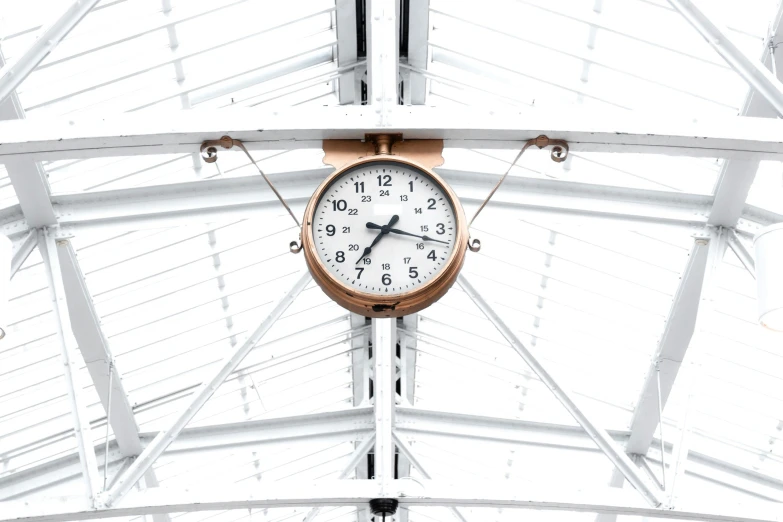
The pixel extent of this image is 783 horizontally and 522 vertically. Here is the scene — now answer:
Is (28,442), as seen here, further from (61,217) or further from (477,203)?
(477,203)

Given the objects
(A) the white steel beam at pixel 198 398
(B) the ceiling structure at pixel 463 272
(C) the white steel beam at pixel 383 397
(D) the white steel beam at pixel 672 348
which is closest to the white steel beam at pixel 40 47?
(B) the ceiling structure at pixel 463 272

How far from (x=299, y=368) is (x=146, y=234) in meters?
4.73

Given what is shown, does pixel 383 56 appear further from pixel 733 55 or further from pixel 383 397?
pixel 383 397

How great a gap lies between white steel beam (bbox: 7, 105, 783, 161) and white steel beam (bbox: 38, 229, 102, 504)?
3647 mm

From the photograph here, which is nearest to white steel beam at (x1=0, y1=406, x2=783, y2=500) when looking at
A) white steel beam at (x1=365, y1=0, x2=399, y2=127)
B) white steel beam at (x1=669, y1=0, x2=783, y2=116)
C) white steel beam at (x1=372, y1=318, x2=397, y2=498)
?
white steel beam at (x1=372, y1=318, x2=397, y2=498)

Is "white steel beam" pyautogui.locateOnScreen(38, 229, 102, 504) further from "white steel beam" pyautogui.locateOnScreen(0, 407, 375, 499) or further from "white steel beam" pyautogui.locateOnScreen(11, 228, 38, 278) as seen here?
"white steel beam" pyautogui.locateOnScreen(0, 407, 375, 499)

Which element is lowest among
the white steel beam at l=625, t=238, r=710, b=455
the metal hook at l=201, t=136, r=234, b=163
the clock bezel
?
the clock bezel

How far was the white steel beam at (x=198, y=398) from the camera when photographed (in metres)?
11.8

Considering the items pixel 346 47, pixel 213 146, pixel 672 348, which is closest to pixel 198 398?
pixel 346 47

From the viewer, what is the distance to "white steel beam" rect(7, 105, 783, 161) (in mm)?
7930

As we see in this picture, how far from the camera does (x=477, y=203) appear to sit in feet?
43.3

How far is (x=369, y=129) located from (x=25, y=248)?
5300 millimetres

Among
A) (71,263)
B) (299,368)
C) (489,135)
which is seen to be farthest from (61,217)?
(299,368)

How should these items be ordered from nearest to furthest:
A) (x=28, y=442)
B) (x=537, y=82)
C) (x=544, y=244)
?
(x=537, y=82)
(x=544, y=244)
(x=28, y=442)
